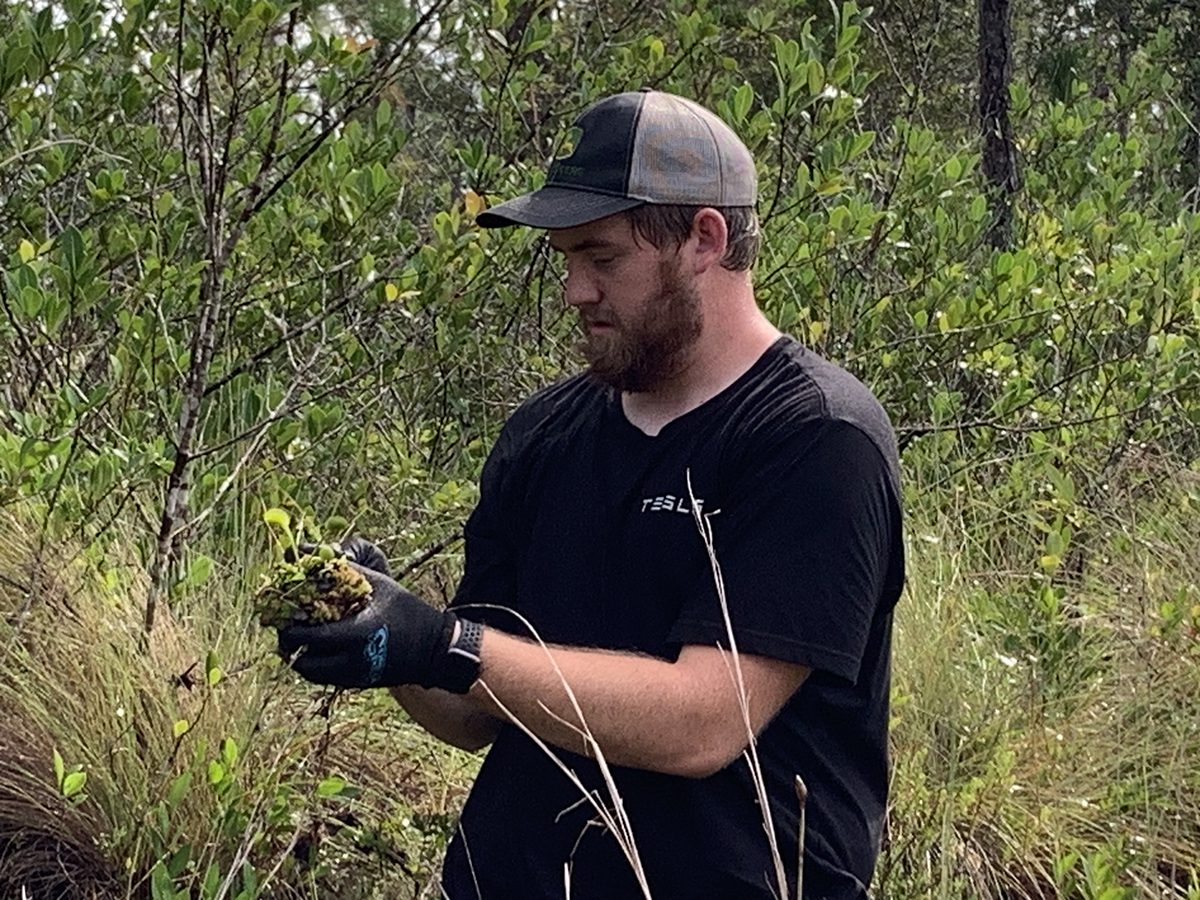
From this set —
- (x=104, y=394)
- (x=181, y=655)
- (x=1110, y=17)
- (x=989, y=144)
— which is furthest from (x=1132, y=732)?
(x=1110, y=17)

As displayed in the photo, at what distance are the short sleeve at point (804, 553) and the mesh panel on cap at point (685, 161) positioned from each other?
1.62ft

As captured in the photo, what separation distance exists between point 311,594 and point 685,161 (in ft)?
3.13

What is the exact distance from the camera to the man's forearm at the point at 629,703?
2002 mm

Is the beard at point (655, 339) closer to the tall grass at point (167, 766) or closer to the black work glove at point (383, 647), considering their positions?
the black work glove at point (383, 647)

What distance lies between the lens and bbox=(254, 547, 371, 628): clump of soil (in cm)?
200

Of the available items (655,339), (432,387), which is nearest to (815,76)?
(432,387)

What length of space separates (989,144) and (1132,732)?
5.97m

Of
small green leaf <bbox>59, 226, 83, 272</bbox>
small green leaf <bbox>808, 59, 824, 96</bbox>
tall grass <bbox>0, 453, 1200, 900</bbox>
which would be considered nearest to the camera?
small green leaf <bbox>59, 226, 83, 272</bbox>

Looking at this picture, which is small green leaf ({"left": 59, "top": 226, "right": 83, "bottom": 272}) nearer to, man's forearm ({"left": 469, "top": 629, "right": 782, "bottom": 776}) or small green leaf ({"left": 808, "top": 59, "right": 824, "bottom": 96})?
man's forearm ({"left": 469, "top": 629, "right": 782, "bottom": 776})

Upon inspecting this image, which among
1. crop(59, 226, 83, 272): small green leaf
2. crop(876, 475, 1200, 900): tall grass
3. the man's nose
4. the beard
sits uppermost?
crop(59, 226, 83, 272): small green leaf

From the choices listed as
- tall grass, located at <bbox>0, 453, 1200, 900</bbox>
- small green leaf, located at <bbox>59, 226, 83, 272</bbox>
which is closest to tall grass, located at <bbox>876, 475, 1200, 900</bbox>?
tall grass, located at <bbox>0, 453, 1200, 900</bbox>

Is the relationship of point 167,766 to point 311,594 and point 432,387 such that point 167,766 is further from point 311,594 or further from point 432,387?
point 432,387

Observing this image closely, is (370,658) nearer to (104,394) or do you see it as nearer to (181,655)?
(104,394)

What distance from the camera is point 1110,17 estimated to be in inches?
530
